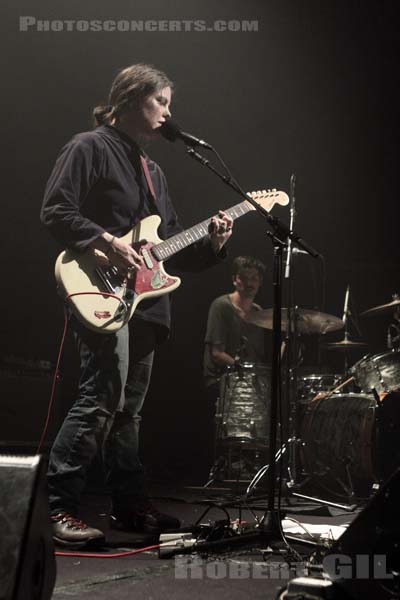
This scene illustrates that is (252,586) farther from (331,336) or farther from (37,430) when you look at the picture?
(331,336)

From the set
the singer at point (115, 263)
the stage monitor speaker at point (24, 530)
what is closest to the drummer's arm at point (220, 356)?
the singer at point (115, 263)

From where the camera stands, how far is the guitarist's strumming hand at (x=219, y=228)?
9.27 ft

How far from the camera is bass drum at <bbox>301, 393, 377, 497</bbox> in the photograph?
403 cm

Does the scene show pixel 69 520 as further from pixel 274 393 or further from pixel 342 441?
pixel 342 441

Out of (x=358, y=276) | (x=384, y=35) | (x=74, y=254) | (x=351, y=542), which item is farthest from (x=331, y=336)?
(x=351, y=542)

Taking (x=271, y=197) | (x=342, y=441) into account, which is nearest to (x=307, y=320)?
(x=342, y=441)

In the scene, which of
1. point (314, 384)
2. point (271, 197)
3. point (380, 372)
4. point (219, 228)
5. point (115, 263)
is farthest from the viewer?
point (314, 384)

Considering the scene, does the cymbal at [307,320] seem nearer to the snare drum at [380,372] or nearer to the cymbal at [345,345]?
the cymbal at [345,345]

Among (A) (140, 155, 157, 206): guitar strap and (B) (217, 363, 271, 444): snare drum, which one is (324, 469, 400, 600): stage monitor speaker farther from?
(B) (217, 363, 271, 444): snare drum

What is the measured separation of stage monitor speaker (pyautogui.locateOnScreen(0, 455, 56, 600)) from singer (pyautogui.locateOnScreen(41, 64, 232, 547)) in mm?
1094

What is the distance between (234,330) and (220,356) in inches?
10.9

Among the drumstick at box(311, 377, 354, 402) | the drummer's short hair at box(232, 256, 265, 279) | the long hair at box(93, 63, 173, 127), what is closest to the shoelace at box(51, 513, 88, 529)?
the long hair at box(93, 63, 173, 127)

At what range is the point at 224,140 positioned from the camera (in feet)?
19.2

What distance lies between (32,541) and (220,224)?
6.16ft
